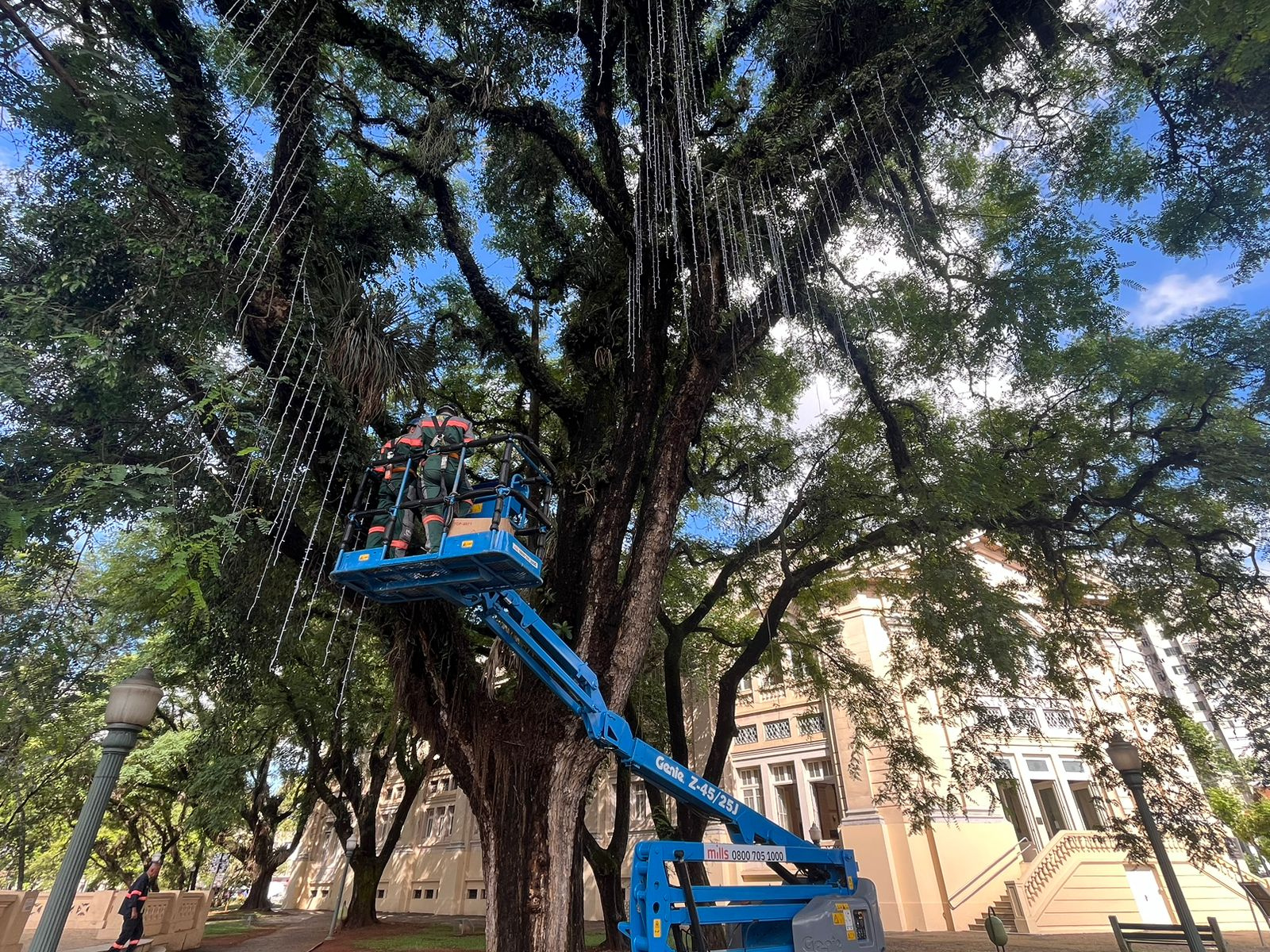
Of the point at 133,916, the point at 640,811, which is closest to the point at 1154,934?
the point at 133,916

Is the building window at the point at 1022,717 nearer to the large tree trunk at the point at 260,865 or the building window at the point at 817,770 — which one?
the building window at the point at 817,770

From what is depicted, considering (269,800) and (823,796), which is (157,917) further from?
(823,796)

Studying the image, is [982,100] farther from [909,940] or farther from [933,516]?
[909,940]

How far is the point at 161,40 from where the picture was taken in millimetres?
5711

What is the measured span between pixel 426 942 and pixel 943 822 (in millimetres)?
12786

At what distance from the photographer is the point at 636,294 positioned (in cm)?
744

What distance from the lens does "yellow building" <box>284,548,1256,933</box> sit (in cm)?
1581

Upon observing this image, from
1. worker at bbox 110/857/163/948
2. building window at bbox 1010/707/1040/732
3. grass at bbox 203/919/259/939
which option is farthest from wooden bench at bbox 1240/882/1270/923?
grass at bbox 203/919/259/939

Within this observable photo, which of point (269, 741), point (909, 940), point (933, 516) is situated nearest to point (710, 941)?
point (933, 516)

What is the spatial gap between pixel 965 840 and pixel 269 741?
17.8 m

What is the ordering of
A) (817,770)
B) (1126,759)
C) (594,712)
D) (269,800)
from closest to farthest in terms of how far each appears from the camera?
(594,712) → (1126,759) → (817,770) → (269,800)

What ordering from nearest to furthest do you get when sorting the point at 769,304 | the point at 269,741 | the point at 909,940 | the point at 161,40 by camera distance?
the point at 161,40 < the point at 769,304 < the point at 909,940 < the point at 269,741

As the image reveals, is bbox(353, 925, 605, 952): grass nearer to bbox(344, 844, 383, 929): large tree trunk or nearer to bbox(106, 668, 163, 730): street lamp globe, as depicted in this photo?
bbox(344, 844, 383, 929): large tree trunk

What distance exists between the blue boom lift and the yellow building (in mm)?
5718
